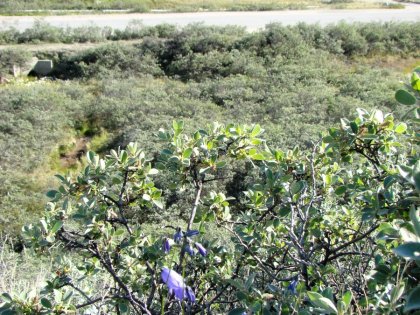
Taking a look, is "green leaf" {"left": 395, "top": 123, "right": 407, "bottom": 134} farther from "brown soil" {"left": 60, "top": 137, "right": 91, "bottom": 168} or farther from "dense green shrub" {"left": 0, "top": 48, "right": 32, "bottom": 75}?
"dense green shrub" {"left": 0, "top": 48, "right": 32, "bottom": 75}

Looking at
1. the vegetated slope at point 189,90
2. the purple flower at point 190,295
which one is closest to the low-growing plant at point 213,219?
the purple flower at point 190,295

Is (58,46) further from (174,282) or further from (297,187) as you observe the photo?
(174,282)

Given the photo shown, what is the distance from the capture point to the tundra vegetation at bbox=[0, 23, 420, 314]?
1828mm

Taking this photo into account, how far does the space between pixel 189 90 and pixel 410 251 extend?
35.1 feet

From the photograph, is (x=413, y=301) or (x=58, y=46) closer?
(x=413, y=301)

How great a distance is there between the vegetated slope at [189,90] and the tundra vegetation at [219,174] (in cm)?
5

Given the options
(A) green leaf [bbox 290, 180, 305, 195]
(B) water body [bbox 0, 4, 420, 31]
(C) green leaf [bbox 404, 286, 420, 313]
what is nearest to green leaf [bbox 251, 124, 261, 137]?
(A) green leaf [bbox 290, 180, 305, 195]

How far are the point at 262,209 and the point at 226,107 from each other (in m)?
8.45

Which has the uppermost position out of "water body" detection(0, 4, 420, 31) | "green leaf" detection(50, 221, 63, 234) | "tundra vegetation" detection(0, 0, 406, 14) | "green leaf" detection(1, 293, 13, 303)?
"green leaf" detection(50, 221, 63, 234)

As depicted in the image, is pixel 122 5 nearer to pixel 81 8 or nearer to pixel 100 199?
pixel 81 8

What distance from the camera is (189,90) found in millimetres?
11516

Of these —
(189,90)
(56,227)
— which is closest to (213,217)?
(56,227)

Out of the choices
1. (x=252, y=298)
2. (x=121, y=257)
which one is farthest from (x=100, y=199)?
(x=252, y=298)

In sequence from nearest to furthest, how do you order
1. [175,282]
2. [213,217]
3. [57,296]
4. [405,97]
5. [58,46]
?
[405,97]
[175,282]
[57,296]
[213,217]
[58,46]
